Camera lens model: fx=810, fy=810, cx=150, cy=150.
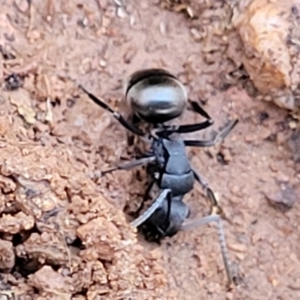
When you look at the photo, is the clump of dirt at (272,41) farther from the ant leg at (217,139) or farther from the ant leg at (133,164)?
the ant leg at (133,164)

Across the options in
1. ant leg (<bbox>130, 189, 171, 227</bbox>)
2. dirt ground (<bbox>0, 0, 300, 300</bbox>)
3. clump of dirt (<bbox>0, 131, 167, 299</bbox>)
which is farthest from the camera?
ant leg (<bbox>130, 189, 171, 227</bbox>)

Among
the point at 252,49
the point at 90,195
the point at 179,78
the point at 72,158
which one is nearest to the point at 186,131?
the point at 179,78

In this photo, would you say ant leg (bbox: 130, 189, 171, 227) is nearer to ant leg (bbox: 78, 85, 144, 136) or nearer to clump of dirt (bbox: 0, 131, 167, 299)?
ant leg (bbox: 78, 85, 144, 136)

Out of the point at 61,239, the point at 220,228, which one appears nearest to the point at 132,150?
the point at 220,228

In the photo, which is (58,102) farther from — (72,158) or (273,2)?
(273,2)

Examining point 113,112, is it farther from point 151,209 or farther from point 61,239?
A: point 61,239

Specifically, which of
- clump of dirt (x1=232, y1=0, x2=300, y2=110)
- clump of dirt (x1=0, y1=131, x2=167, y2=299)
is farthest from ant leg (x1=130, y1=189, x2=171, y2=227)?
clump of dirt (x1=232, y1=0, x2=300, y2=110)

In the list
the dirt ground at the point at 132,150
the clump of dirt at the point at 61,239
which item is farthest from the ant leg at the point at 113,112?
the clump of dirt at the point at 61,239
